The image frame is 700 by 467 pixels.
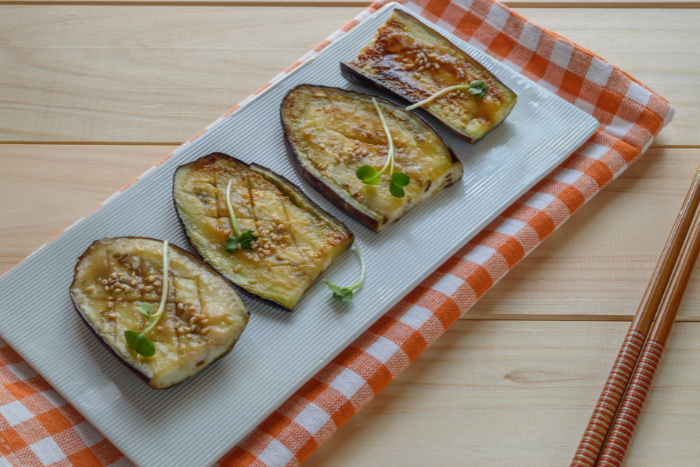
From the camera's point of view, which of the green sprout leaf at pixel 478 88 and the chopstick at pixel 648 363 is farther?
the green sprout leaf at pixel 478 88

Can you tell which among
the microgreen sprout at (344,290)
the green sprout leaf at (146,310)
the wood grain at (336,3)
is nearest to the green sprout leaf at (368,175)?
the microgreen sprout at (344,290)

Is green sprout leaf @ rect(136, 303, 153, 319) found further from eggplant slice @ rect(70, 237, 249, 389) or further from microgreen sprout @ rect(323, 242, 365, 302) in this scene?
microgreen sprout @ rect(323, 242, 365, 302)

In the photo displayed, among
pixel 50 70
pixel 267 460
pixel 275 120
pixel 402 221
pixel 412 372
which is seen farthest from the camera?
pixel 50 70

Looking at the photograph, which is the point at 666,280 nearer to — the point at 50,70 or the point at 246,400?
the point at 246,400

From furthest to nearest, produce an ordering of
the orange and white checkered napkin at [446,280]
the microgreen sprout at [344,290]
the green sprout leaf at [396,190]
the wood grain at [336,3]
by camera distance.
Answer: the wood grain at [336,3] < the green sprout leaf at [396,190] < the microgreen sprout at [344,290] < the orange and white checkered napkin at [446,280]

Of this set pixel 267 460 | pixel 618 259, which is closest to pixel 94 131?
pixel 267 460

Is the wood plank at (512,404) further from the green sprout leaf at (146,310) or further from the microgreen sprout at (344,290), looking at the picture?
the green sprout leaf at (146,310)

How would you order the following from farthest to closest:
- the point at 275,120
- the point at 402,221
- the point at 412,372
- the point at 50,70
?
1. the point at 50,70
2. the point at 275,120
3. the point at 402,221
4. the point at 412,372
